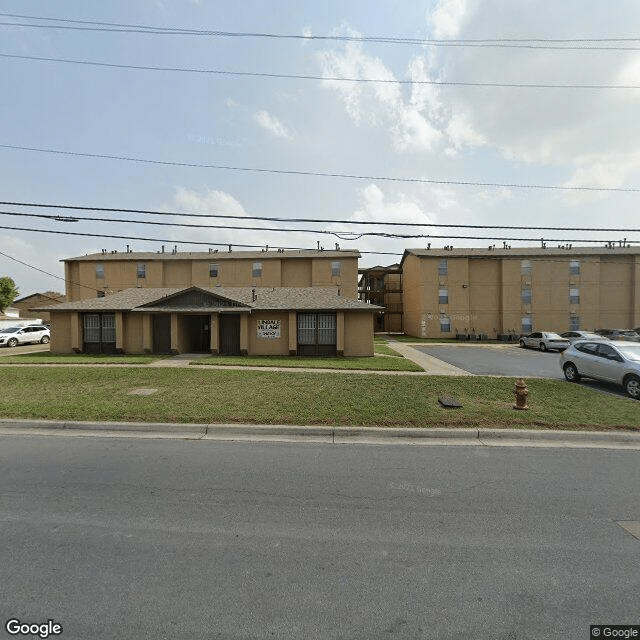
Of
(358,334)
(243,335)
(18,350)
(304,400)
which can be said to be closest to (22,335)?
(18,350)

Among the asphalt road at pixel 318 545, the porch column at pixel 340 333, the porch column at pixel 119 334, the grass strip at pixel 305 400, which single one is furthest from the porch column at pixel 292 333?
the asphalt road at pixel 318 545

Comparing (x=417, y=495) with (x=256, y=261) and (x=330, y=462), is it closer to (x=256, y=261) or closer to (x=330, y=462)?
(x=330, y=462)

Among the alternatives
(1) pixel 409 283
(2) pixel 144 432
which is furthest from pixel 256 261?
(2) pixel 144 432

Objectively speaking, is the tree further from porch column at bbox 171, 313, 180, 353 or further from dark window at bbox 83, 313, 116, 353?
porch column at bbox 171, 313, 180, 353

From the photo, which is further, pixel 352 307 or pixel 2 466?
pixel 352 307

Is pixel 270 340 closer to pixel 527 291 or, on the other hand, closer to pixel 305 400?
pixel 305 400

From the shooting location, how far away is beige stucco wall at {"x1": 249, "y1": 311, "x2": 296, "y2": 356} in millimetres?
17734

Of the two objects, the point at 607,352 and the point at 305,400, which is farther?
the point at 607,352

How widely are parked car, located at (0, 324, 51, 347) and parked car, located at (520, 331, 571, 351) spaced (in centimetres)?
3613

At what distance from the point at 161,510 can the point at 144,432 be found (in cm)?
309

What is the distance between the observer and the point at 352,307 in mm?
17141

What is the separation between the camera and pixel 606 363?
9758 mm

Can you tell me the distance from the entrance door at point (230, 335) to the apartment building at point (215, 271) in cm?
1982

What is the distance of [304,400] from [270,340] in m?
10.1
